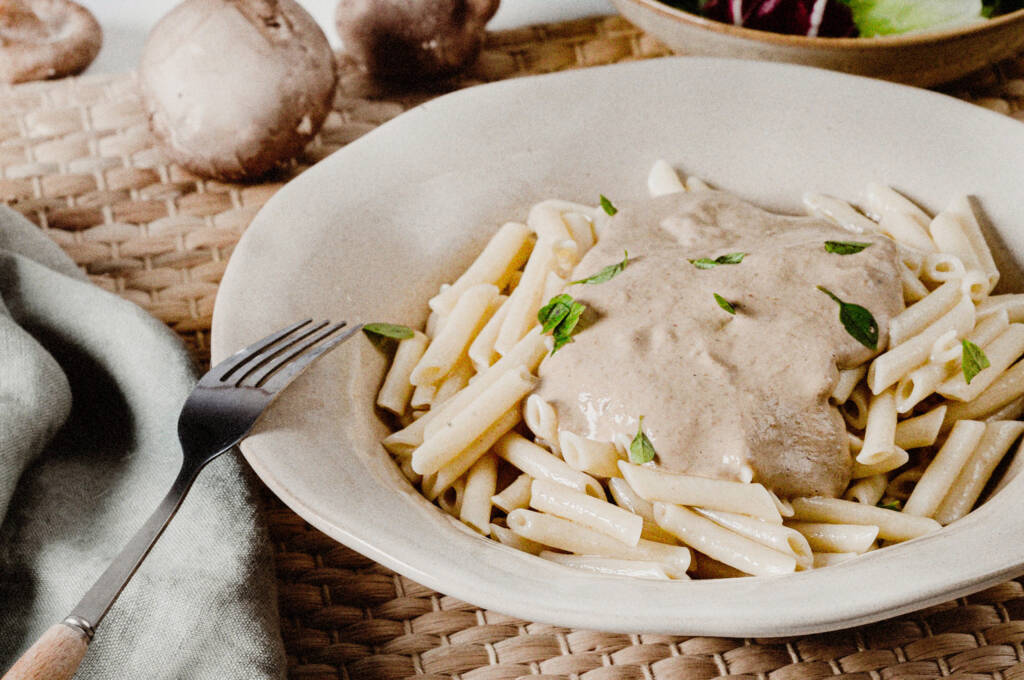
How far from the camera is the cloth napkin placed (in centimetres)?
165

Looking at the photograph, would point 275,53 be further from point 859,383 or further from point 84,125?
point 859,383

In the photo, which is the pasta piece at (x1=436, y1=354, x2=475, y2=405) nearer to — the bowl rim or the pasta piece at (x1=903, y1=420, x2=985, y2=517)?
the pasta piece at (x1=903, y1=420, x2=985, y2=517)

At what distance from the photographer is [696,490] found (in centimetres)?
172

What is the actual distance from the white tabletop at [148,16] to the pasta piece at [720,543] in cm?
190

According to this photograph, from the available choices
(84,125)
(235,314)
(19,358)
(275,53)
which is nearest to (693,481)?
(235,314)

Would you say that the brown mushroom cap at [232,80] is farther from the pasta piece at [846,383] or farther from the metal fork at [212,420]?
the pasta piece at [846,383]

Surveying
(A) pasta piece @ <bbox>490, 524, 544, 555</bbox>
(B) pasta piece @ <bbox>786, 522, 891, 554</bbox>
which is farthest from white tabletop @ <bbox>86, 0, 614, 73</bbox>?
(B) pasta piece @ <bbox>786, 522, 891, 554</bbox>

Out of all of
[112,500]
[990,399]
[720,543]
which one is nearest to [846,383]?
[990,399]

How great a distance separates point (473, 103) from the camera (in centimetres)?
234

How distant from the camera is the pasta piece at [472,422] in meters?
1.81

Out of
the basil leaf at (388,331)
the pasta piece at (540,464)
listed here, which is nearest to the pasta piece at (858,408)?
the pasta piece at (540,464)

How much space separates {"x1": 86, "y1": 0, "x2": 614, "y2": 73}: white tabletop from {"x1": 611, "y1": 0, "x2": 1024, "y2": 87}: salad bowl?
0.74 m

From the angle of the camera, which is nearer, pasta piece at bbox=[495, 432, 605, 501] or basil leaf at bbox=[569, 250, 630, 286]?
pasta piece at bbox=[495, 432, 605, 501]

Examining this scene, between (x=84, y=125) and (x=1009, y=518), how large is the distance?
236 centimetres
